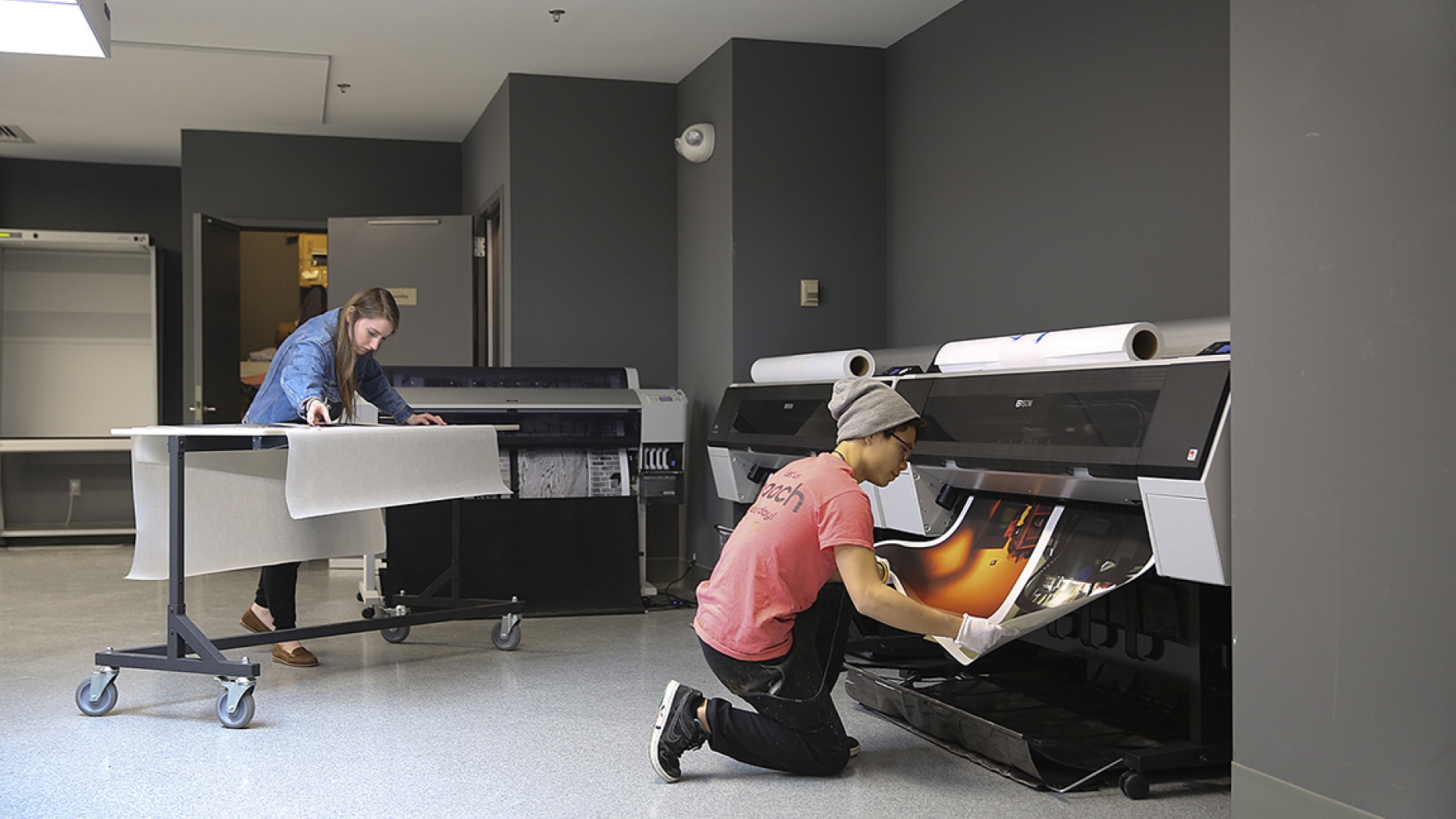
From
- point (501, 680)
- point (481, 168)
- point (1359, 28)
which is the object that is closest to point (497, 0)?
point (481, 168)

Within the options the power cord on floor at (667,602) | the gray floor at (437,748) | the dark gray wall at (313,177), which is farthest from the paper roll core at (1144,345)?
the dark gray wall at (313,177)

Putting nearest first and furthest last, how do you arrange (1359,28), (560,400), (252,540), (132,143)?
(1359,28), (252,540), (560,400), (132,143)

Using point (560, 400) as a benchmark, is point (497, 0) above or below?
above

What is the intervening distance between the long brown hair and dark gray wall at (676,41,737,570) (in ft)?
5.59

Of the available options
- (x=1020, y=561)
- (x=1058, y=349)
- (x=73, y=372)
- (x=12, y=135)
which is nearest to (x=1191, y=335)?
(x=1058, y=349)

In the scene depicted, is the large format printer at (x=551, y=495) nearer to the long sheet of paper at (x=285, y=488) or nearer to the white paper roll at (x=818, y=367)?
the white paper roll at (x=818, y=367)

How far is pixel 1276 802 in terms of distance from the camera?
2.34 m

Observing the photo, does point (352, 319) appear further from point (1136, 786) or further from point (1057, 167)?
point (1136, 786)

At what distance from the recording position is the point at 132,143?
7.64 meters

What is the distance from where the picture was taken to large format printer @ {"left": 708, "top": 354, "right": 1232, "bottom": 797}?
2.54m

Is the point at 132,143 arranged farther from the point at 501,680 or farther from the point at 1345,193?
the point at 1345,193

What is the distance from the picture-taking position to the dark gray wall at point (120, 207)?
817 cm

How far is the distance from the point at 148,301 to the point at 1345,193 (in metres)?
7.89

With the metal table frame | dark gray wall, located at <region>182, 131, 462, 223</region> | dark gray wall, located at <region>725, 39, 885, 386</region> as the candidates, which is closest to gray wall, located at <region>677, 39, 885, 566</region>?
dark gray wall, located at <region>725, 39, 885, 386</region>
